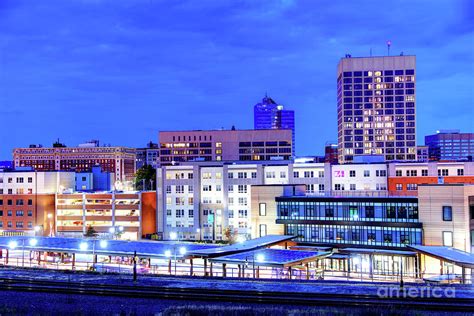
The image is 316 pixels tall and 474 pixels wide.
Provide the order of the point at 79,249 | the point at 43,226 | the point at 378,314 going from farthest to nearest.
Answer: the point at 43,226
the point at 79,249
the point at 378,314

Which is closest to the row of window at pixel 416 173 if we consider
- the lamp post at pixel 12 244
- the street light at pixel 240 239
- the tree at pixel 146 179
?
the street light at pixel 240 239

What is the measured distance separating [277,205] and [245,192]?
2447 cm

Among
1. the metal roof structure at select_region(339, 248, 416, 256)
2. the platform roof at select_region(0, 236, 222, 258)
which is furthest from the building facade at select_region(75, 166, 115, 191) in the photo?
the metal roof structure at select_region(339, 248, 416, 256)

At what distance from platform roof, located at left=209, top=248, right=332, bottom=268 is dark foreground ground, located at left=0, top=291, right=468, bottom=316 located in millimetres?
13026

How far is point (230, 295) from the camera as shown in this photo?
34.0 metres

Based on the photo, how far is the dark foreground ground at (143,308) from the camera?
2884 centimetres

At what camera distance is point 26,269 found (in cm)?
4912

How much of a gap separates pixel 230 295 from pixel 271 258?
1334 centimetres

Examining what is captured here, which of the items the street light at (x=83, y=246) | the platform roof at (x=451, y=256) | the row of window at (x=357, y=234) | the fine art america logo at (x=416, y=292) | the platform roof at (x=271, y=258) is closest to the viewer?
the fine art america logo at (x=416, y=292)

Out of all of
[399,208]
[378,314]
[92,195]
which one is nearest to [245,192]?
[92,195]

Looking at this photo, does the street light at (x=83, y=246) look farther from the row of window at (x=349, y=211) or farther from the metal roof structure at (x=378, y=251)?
the metal roof structure at (x=378, y=251)

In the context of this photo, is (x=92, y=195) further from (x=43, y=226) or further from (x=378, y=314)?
(x=378, y=314)

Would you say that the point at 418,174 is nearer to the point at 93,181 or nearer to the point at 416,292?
the point at 416,292

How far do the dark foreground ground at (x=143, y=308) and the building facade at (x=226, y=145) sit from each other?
135643mm
